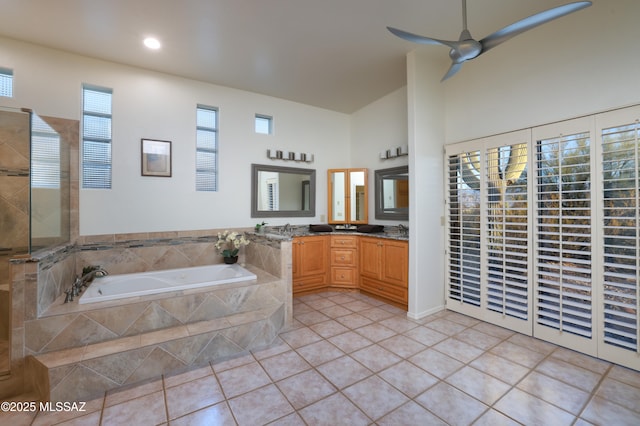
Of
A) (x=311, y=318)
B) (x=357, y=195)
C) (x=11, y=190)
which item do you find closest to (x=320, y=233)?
(x=357, y=195)

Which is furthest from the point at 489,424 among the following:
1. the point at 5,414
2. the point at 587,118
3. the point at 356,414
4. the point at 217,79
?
the point at 217,79

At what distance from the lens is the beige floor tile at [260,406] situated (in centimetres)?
181

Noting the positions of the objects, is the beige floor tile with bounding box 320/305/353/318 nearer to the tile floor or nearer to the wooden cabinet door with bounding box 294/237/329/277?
the tile floor

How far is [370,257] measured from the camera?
4.27m

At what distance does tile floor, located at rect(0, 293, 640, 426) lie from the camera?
1.82m

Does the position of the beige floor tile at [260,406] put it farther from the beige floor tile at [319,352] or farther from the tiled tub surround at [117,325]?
the tiled tub surround at [117,325]

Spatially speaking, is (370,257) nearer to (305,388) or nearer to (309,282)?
(309,282)

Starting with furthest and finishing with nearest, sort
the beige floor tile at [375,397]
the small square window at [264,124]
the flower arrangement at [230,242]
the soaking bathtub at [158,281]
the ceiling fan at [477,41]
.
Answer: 1. the small square window at [264,124]
2. the flower arrangement at [230,242]
3. the soaking bathtub at [158,281]
4. the beige floor tile at [375,397]
5. the ceiling fan at [477,41]

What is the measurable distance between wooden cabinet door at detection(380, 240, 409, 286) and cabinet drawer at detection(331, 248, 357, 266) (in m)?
0.64

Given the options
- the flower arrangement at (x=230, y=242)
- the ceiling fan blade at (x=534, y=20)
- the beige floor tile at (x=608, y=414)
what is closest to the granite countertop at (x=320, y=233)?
the flower arrangement at (x=230, y=242)

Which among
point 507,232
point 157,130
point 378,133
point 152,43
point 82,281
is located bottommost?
point 82,281

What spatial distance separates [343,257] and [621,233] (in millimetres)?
3166

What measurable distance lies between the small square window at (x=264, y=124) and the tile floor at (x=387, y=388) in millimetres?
3222

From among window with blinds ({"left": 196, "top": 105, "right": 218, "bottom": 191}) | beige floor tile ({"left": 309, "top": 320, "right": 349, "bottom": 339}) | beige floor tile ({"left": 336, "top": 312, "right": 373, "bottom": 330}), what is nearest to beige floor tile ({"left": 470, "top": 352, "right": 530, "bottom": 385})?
beige floor tile ({"left": 336, "top": 312, "right": 373, "bottom": 330})
